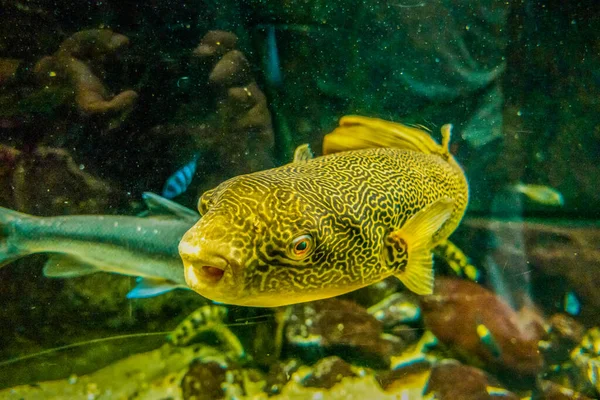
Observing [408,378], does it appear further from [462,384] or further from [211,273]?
[211,273]

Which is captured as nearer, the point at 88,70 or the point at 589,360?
the point at 589,360

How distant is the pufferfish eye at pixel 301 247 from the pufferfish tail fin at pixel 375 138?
72.7 inches

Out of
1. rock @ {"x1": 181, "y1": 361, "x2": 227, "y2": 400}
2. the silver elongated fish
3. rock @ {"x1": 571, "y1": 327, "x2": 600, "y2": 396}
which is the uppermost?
the silver elongated fish

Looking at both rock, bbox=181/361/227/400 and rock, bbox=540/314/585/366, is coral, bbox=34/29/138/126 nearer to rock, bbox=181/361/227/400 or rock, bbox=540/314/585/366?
rock, bbox=181/361/227/400

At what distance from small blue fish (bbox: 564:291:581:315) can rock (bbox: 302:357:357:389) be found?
7.33 ft

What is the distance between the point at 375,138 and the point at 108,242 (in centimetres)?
231

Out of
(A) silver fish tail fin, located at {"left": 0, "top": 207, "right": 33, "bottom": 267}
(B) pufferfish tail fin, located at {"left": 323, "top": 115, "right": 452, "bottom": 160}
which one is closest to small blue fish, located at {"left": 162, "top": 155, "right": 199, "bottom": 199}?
(A) silver fish tail fin, located at {"left": 0, "top": 207, "right": 33, "bottom": 267}

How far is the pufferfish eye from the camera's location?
160cm

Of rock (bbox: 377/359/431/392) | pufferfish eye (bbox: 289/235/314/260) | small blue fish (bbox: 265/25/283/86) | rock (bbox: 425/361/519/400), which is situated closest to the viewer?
pufferfish eye (bbox: 289/235/314/260)

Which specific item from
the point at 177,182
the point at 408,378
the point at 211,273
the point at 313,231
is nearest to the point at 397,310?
the point at 408,378

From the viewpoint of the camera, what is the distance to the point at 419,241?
2.12 m

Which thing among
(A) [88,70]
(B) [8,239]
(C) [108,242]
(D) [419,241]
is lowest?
(C) [108,242]

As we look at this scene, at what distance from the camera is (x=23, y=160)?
355cm

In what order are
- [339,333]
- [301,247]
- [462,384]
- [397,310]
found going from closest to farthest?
[301,247] → [462,384] → [339,333] → [397,310]
